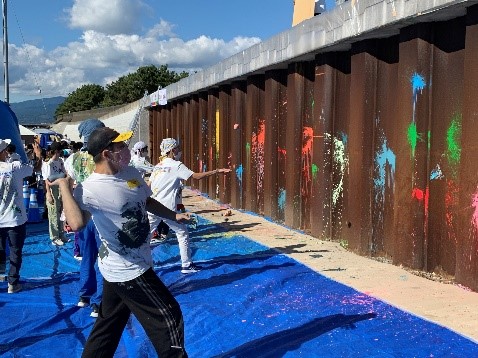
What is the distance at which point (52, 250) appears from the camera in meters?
9.33

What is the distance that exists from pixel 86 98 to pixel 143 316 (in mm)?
91609

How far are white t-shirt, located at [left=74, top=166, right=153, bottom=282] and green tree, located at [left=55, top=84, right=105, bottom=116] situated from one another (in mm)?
87241

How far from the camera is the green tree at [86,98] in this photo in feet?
294

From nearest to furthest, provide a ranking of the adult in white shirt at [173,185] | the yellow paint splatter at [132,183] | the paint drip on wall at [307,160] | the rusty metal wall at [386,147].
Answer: the yellow paint splatter at [132,183], the rusty metal wall at [386,147], the adult in white shirt at [173,185], the paint drip on wall at [307,160]

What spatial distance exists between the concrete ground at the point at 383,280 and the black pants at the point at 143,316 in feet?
8.81

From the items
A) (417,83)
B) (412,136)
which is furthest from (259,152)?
(417,83)

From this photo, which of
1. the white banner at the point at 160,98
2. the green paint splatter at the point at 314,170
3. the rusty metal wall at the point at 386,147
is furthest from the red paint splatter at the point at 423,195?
the white banner at the point at 160,98

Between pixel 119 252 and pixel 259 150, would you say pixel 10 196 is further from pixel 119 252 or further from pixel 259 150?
pixel 259 150

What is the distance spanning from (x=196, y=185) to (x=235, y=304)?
45.1ft

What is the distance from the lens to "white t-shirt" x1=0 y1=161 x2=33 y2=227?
6672 millimetres

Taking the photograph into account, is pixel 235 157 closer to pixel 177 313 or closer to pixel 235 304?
pixel 235 304

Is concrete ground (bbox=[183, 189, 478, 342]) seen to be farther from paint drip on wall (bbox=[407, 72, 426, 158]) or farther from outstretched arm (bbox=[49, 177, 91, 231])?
outstretched arm (bbox=[49, 177, 91, 231])

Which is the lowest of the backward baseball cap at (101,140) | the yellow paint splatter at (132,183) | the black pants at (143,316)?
the black pants at (143,316)

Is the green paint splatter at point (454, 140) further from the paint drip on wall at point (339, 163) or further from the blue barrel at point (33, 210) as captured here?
the blue barrel at point (33, 210)
